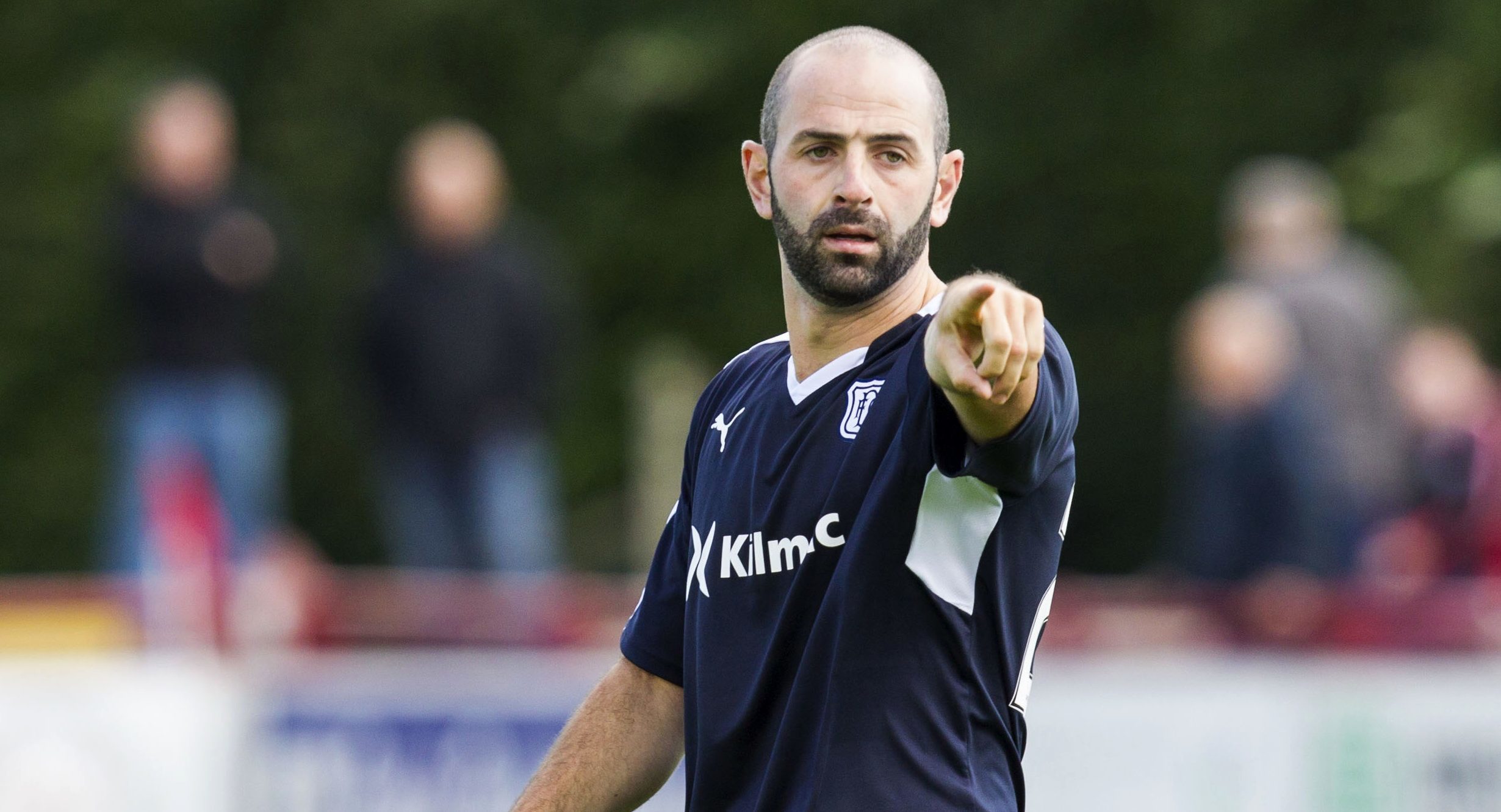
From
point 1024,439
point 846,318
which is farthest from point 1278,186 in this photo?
point 1024,439

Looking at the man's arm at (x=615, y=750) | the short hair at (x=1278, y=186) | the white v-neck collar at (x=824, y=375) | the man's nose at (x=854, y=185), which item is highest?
the short hair at (x=1278, y=186)

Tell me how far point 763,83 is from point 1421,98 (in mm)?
5483

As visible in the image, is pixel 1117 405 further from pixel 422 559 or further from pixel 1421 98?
pixel 422 559

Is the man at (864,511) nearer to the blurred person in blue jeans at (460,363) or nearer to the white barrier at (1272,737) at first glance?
the white barrier at (1272,737)

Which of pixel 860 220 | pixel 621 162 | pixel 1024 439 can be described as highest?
pixel 621 162

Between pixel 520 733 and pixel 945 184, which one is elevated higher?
pixel 945 184

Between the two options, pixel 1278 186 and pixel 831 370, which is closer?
pixel 831 370

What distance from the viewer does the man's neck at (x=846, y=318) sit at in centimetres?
386

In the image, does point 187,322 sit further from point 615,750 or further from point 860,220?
point 860,220

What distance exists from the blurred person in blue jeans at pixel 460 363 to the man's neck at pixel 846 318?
7452mm

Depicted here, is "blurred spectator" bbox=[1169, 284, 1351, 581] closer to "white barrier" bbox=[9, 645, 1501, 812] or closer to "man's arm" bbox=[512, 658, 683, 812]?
"white barrier" bbox=[9, 645, 1501, 812]

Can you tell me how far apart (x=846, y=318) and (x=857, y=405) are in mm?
209

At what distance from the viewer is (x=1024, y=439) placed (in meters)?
3.34

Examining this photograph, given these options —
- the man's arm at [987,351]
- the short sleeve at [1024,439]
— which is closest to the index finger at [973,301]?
the man's arm at [987,351]
